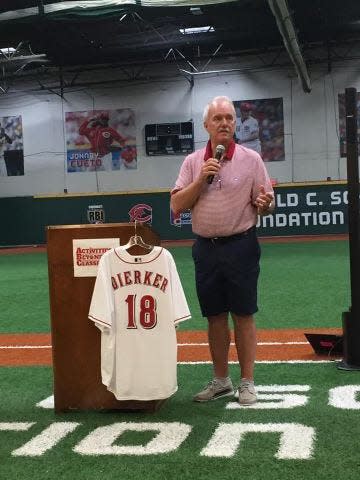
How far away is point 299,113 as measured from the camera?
68.8 ft

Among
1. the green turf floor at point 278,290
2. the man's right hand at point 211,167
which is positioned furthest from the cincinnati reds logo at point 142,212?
the man's right hand at point 211,167

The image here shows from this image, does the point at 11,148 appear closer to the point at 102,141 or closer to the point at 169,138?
the point at 102,141

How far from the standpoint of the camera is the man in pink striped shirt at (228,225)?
3805 millimetres

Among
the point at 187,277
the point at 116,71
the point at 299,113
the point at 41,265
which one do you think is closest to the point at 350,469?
the point at 187,277

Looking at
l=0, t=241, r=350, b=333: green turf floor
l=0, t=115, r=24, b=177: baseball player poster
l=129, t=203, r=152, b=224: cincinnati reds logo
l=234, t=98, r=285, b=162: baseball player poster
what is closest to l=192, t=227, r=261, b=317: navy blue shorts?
l=0, t=241, r=350, b=333: green turf floor

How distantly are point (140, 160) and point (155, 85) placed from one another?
272 centimetres

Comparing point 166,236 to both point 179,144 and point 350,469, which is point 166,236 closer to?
point 179,144

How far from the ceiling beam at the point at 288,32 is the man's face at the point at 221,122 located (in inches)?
386

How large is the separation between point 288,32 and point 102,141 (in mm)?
8966

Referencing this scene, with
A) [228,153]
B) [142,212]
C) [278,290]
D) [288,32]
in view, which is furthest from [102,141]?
[228,153]

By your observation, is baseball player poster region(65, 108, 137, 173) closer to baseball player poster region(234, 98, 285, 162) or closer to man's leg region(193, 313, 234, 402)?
baseball player poster region(234, 98, 285, 162)

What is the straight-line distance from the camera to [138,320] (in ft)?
12.0

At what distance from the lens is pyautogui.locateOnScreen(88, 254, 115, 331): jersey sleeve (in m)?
3.61

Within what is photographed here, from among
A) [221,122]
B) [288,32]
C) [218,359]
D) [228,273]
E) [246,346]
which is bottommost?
[218,359]
